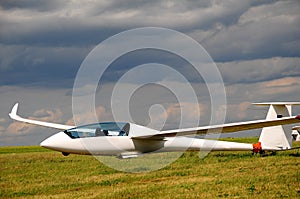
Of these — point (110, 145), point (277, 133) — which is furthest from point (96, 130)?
point (277, 133)

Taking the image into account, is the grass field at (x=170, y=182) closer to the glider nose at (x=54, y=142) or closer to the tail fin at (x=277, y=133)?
the glider nose at (x=54, y=142)

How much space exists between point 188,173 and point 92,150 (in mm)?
5262

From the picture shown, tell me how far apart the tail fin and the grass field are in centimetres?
416

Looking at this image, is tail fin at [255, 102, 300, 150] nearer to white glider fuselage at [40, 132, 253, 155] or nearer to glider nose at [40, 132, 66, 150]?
white glider fuselage at [40, 132, 253, 155]

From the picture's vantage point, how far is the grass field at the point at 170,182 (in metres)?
12.4

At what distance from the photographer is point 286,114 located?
24.4 m

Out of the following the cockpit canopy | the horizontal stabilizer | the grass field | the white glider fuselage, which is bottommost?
the grass field

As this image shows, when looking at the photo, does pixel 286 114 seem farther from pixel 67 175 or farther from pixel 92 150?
pixel 67 175

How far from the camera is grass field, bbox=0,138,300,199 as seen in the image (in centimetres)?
1237

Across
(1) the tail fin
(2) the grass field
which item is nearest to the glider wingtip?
(2) the grass field

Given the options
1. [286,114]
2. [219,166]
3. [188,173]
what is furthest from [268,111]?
[188,173]

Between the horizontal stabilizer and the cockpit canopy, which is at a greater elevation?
the horizontal stabilizer

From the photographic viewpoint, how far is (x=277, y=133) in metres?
24.7

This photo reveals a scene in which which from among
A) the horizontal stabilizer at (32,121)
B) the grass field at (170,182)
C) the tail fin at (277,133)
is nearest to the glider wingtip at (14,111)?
the horizontal stabilizer at (32,121)
